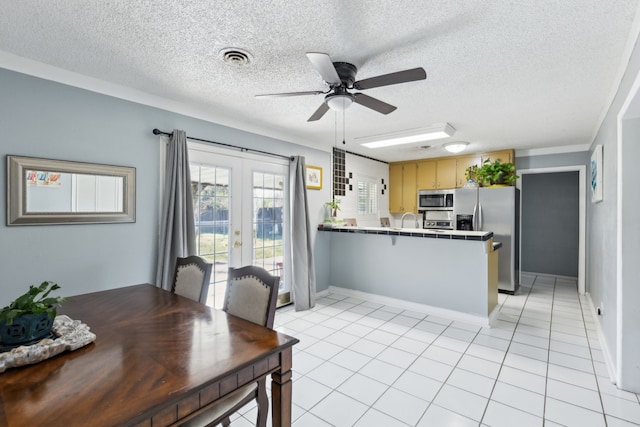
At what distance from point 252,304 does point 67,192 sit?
5.68 ft

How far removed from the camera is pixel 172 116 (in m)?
2.98

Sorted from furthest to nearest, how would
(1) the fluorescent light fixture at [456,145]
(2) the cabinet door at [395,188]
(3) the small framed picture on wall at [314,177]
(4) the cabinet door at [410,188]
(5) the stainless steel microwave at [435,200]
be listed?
(2) the cabinet door at [395,188]
(4) the cabinet door at [410,188]
(5) the stainless steel microwave at [435,200]
(3) the small framed picture on wall at [314,177]
(1) the fluorescent light fixture at [456,145]

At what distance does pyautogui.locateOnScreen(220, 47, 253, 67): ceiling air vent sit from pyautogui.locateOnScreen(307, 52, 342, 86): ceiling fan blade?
0.57 meters

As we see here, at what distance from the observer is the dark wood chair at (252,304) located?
1.39m

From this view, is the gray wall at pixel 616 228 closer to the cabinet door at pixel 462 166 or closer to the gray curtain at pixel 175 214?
the cabinet door at pixel 462 166

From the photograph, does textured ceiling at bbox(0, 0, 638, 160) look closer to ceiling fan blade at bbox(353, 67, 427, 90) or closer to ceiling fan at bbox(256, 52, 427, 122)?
ceiling fan at bbox(256, 52, 427, 122)

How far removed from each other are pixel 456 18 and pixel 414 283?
9.82 feet

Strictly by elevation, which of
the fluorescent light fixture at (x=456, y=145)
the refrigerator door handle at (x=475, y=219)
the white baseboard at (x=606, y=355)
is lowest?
the white baseboard at (x=606, y=355)

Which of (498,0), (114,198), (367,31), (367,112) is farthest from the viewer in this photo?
(367,112)

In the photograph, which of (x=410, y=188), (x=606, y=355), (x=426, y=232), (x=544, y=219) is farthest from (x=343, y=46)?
(x=544, y=219)

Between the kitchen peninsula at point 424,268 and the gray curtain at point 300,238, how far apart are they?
2.10ft

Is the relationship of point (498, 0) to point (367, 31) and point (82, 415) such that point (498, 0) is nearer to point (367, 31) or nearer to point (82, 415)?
point (367, 31)

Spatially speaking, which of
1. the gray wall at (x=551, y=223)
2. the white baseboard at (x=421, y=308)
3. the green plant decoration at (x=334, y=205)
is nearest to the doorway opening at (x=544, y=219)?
the gray wall at (x=551, y=223)

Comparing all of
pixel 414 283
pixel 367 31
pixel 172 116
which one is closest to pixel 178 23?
pixel 367 31
